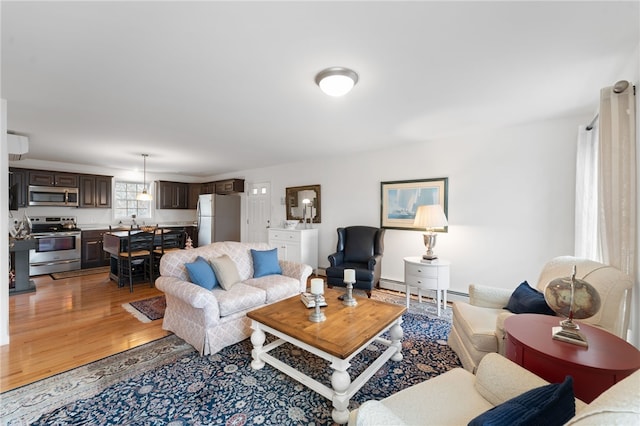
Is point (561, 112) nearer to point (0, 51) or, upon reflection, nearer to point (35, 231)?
point (0, 51)

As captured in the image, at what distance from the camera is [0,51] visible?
5.72 feet

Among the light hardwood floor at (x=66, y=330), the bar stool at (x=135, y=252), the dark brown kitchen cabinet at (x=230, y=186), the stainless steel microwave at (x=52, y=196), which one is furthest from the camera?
the dark brown kitchen cabinet at (x=230, y=186)

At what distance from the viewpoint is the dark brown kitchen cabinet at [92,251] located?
18.1ft

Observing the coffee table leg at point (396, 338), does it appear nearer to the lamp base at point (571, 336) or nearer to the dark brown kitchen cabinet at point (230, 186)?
the lamp base at point (571, 336)

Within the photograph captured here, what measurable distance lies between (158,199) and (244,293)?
594cm

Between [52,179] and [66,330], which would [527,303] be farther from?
[52,179]

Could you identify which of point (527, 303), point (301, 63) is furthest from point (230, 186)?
point (527, 303)

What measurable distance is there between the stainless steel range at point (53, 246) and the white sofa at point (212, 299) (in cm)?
419

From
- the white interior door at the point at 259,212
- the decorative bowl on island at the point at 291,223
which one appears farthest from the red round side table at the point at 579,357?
the white interior door at the point at 259,212

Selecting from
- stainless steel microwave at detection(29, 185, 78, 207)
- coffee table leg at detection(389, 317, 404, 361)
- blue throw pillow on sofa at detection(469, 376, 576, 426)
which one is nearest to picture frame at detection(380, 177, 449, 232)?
coffee table leg at detection(389, 317, 404, 361)

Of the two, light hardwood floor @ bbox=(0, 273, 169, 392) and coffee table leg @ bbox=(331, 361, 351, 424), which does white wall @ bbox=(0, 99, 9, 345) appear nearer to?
light hardwood floor @ bbox=(0, 273, 169, 392)

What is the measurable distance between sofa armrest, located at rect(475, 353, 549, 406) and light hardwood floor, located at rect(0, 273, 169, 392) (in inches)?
113

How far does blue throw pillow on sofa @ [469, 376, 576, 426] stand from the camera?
780 mm

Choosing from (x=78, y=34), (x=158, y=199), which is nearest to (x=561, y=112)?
(x=78, y=34)
